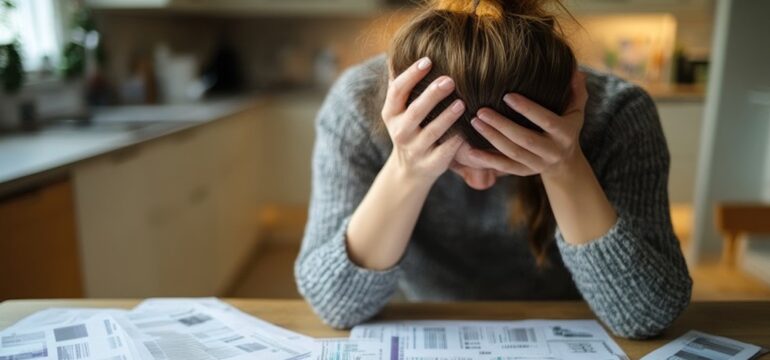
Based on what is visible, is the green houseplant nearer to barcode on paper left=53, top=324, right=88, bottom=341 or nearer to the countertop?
the countertop

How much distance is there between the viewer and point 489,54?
657 mm

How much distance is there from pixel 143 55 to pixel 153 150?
131 cm

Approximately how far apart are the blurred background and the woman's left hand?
0.50ft

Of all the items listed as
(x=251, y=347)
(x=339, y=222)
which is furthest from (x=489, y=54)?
(x=251, y=347)

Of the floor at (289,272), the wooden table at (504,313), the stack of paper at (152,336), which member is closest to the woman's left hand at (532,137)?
the wooden table at (504,313)

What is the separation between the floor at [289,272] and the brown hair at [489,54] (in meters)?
1.67

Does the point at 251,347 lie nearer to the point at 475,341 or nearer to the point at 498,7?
the point at 475,341

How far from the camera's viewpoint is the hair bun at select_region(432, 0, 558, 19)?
710mm

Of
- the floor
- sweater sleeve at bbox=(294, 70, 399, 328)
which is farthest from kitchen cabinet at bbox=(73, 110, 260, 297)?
sweater sleeve at bbox=(294, 70, 399, 328)

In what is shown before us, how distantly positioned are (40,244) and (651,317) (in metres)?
1.15

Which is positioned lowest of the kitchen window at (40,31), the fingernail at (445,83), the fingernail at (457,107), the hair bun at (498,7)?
the fingernail at (457,107)

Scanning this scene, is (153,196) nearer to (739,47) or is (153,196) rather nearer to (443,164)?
(443,164)

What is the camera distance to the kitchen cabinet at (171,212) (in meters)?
1.47

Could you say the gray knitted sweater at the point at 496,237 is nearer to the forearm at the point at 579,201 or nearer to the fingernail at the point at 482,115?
the forearm at the point at 579,201
